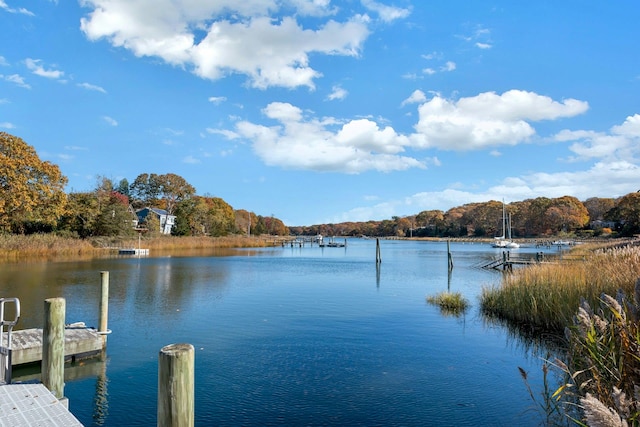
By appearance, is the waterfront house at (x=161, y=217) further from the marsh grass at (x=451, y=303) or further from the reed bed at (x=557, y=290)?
the reed bed at (x=557, y=290)

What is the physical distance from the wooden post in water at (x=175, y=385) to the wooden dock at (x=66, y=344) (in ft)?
22.0

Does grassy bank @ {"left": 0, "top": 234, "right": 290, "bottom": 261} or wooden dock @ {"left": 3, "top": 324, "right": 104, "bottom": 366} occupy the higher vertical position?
grassy bank @ {"left": 0, "top": 234, "right": 290, "bottom": 261}

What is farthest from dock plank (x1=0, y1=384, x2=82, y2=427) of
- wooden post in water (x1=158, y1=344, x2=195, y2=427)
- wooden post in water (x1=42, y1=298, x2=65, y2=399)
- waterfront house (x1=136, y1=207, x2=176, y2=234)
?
waterfront house (x1=136, y1=207, x2=176, y2=234)

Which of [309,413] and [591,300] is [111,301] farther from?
[591,300]

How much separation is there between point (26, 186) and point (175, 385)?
141 ft

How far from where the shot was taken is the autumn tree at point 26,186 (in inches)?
1470

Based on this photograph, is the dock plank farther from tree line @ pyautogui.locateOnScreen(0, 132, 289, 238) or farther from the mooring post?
tree line @ pyautogui.locateOnScreen(0, 132, 289, 238)

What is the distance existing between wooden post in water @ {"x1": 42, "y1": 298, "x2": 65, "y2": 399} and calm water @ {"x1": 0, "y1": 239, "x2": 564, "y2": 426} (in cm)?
67

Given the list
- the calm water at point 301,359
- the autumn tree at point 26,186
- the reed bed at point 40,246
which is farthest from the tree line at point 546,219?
the autumn tree at point 26,186

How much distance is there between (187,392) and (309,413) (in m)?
3.96

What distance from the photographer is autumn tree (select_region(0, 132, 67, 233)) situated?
123 ft

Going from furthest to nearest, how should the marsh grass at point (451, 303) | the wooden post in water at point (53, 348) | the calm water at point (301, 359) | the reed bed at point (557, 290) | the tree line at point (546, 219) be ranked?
the tree line at point (546, 219) < the marsh grass at point (451, 303) < the reed bed at point (557, 290) < the calm water at point (301, 359) < the wooden post in water at point (53, 348)

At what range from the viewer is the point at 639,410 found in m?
2.97

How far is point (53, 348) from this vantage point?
657cm
